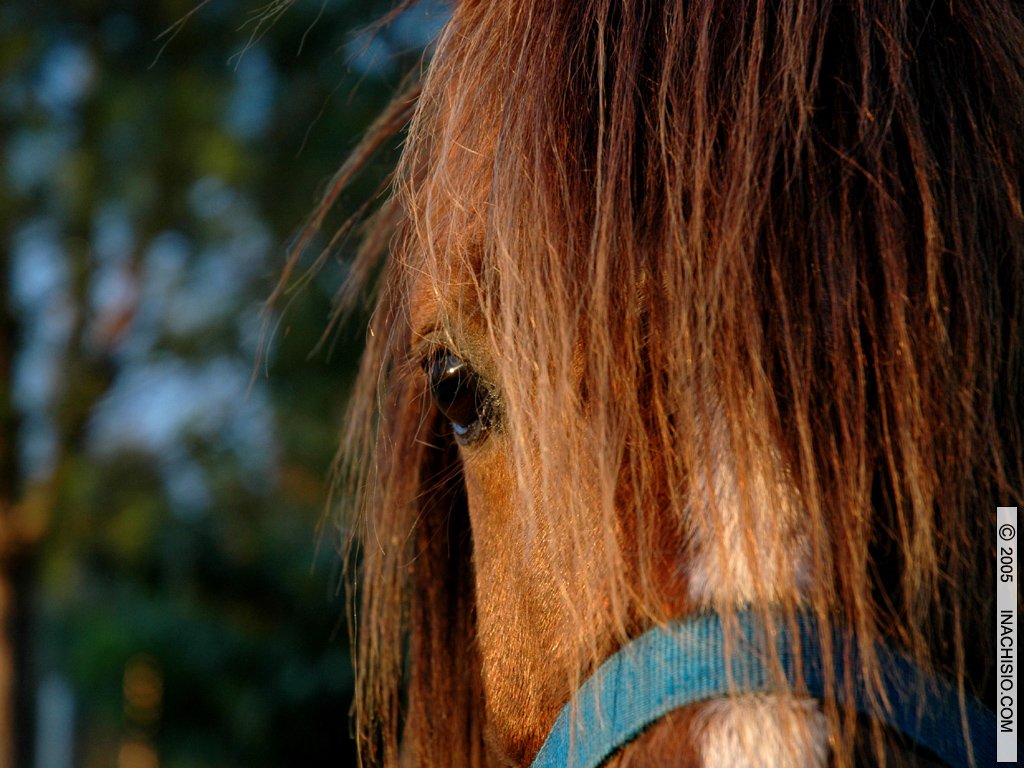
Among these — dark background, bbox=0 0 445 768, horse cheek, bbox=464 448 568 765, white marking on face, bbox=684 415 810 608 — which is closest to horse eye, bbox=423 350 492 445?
horse cheek, bbox=464 448 568 765

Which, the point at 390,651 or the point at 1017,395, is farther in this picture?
the point at 390,651

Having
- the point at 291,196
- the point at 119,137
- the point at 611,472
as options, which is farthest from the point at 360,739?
the point at 119,137

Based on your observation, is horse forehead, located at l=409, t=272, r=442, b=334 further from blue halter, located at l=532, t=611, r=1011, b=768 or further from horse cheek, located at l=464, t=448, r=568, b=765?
blue halter, located at l=532, t=611, r=1011, b=768

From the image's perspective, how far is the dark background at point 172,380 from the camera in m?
3.72

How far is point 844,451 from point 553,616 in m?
0.32

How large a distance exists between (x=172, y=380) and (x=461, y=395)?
359 centimetres

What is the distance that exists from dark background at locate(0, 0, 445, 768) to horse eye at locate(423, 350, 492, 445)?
2.48 metres

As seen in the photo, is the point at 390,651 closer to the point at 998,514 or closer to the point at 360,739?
the point at 360,739

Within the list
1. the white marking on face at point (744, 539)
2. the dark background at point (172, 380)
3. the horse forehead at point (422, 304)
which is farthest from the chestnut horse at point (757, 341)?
the dark background at point (172, 380)

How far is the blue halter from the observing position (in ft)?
2.06

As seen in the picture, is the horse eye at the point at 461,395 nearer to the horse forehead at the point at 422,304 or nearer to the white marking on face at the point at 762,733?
the horse forehead at the point at 422,304

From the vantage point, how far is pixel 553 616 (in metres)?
0.81

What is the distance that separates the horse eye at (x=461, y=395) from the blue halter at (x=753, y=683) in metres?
0.36

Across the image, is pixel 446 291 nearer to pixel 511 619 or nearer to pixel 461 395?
pixel 461 395
